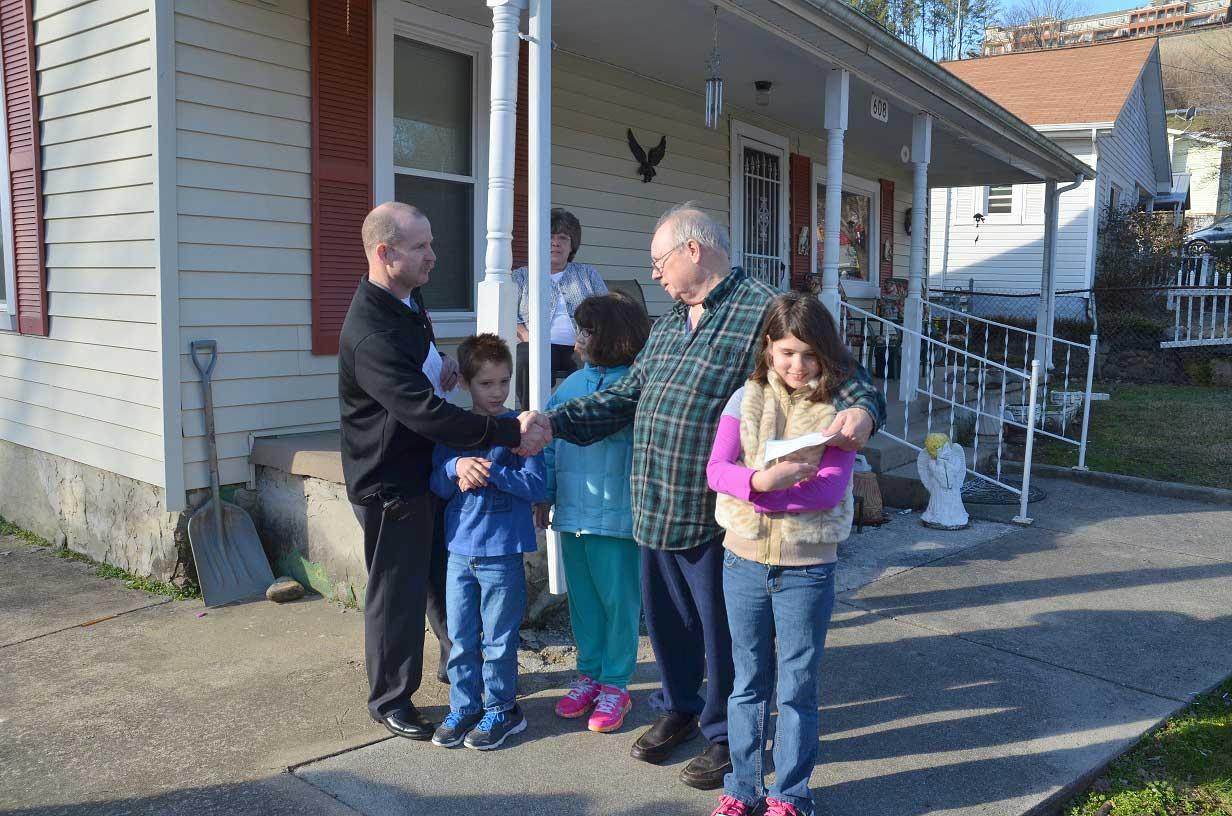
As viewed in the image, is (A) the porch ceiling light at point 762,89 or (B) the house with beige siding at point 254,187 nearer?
(B) the house with beige siding at point 254,187

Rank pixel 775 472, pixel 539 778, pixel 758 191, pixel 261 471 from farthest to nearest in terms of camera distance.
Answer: pixel 758 191 < pixel 261 471 < pixel 539 778 < pixel 775 472

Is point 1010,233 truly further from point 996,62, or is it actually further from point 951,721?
point 951,721

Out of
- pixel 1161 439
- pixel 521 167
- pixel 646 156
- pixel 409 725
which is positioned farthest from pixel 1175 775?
pixel 1161 439

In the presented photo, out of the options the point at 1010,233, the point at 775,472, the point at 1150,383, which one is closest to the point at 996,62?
the point at 1010,233

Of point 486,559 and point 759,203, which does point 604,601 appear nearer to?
point 486,559

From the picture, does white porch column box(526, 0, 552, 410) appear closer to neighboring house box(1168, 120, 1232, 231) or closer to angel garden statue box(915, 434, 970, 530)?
angel garden statue box(915, 434, 970, 530)

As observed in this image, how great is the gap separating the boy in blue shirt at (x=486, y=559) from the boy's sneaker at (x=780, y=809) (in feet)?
3.23

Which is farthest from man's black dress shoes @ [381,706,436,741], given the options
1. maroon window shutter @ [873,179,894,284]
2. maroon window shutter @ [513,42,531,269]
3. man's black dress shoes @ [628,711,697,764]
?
maroon window shutter @ [873,179,894,284]

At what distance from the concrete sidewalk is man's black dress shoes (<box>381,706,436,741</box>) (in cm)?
4

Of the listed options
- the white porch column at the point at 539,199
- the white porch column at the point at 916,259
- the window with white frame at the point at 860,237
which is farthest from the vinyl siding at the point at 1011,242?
the white porch column at the point at 539,199

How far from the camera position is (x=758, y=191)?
954 centimetres

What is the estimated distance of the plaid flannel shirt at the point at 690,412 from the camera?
111 inches

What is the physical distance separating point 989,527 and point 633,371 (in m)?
3.96

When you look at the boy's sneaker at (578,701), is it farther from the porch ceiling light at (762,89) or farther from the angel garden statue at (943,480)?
the porch ceiling light at (762,89)
